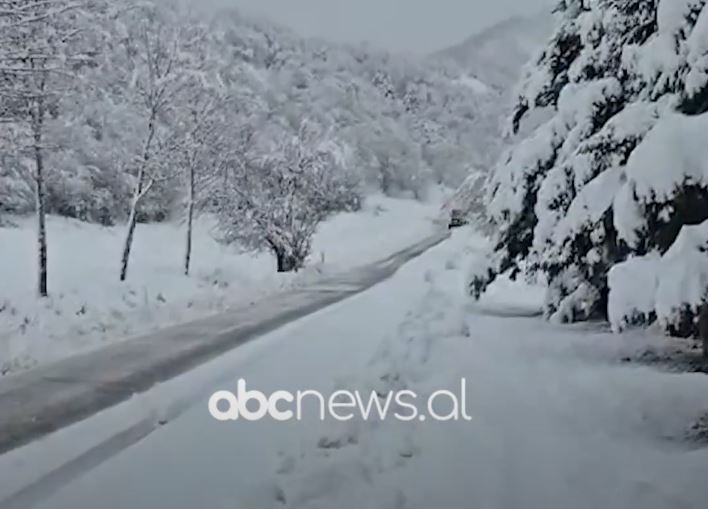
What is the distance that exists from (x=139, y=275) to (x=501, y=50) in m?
6.11

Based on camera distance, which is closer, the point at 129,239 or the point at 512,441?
the point at 512,441

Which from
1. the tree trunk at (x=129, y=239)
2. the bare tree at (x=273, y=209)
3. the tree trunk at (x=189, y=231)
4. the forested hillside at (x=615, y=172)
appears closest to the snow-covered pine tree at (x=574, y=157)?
the forested hillside at (x=615, y=172)

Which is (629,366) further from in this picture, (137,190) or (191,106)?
(191,106)

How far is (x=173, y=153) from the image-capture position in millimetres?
8242

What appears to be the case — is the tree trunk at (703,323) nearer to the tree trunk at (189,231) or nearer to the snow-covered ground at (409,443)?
the snow-covered ground at (409,443)

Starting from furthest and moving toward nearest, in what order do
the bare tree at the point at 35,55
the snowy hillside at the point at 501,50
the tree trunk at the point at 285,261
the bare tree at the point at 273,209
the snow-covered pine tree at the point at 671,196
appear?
the tree trunk at the point at 285,261, the bare tree at the point at 273,209, the bare tree at the point at 35,55, the snowy hillside at the point at 501,50, the snow-covered pine tree at the point at 671,196

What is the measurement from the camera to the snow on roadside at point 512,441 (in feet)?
6.51

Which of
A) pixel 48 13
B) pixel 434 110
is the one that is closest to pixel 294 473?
pixel 434 110

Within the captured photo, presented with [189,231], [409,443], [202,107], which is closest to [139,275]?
[189,231]

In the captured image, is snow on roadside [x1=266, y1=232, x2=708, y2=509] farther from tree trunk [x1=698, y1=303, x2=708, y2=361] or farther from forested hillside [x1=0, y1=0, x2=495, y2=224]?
forested hillside [x1=0, y1=0, x2=495, y2=224]

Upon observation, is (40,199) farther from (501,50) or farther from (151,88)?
(501,50)

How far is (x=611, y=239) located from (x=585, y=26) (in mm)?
1145

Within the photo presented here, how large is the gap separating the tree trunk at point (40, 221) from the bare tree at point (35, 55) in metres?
0.43

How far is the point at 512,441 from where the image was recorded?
86.3 inches
